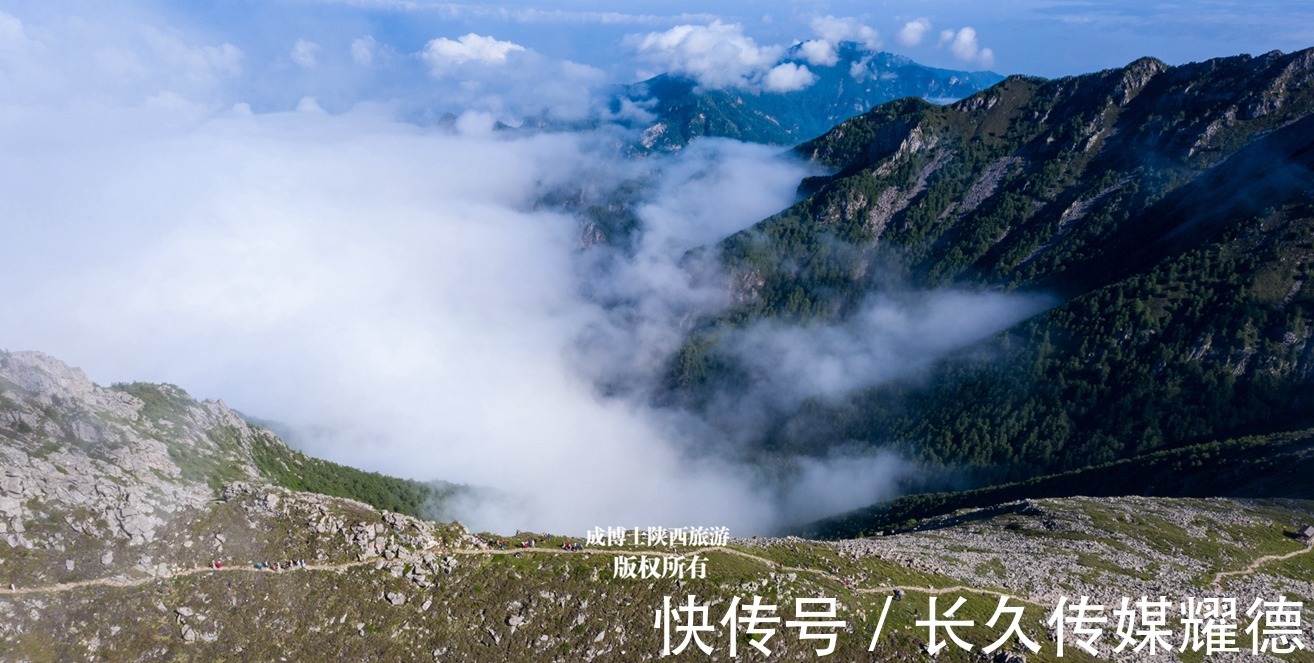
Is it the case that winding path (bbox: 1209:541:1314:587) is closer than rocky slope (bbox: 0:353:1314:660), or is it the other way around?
rocky slope (bbox: 0:353:1314:660)

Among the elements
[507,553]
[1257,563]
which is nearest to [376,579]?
[507,553]

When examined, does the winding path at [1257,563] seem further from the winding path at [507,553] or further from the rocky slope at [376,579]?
the rocky slope at [376,579]

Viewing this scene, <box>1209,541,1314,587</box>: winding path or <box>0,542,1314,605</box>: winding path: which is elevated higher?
<box>1209,541,1314,587</box>: winding path

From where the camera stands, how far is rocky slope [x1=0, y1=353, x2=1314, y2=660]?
2908 inches

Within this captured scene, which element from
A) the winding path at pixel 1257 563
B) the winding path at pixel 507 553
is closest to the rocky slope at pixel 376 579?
the winding path at pixel 507 553

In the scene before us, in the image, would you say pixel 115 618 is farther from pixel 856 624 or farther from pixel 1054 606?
pixel 1054 606

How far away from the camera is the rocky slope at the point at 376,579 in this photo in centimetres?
7388

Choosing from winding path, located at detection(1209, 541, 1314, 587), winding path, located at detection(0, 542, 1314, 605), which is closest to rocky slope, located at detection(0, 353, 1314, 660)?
winding path, located at detection(0, 542, 1314, 605)

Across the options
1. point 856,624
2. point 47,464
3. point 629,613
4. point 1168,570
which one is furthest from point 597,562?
point 1168,570

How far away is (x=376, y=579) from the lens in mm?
82750

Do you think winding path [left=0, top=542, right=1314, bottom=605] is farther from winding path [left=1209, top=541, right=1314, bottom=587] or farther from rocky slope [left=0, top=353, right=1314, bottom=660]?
rocky slope [left=0, top=353, right=1314, bottom=660]

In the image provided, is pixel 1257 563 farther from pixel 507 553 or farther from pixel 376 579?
pixel 376 579

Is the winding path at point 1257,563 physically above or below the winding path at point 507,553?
above

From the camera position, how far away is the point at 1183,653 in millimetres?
82688
